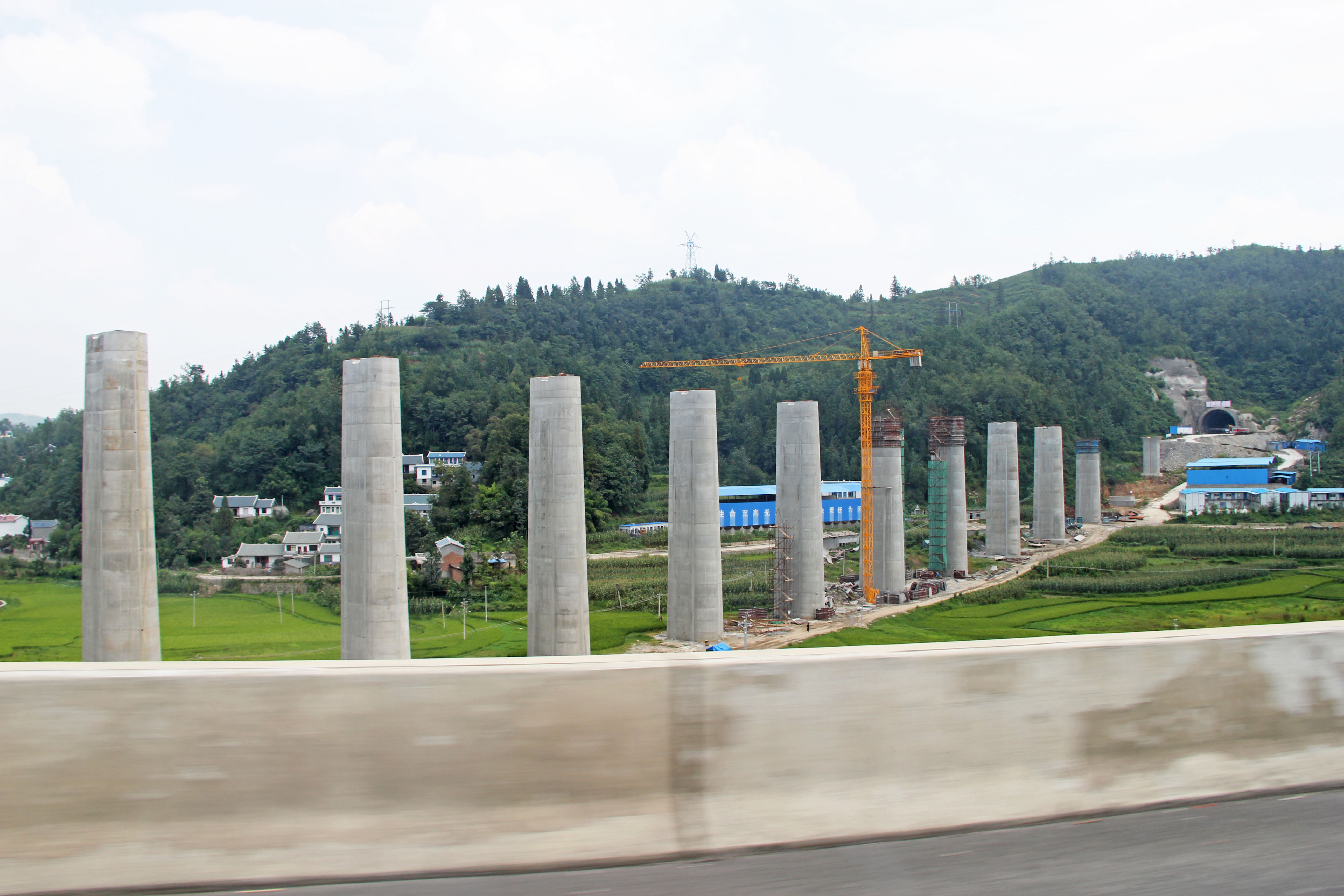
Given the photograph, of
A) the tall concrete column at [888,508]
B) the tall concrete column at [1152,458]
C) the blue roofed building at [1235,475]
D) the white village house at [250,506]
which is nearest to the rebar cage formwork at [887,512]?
the tall concrete column at [888,508]

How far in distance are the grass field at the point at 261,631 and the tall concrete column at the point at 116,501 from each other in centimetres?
1461

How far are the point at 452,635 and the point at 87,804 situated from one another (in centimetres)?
3591

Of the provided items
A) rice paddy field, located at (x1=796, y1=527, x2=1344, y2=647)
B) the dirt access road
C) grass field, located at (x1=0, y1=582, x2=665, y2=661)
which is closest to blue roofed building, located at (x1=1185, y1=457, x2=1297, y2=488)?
the dirt access road

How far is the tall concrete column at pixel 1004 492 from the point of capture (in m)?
65.6

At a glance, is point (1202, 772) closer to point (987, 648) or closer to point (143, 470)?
point (987, 648)

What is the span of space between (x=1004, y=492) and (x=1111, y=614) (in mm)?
22028

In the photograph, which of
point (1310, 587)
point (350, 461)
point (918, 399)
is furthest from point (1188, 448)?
point (350, 461)

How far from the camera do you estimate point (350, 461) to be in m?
21.3

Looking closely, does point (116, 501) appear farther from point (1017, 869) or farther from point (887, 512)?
point (887, 512)

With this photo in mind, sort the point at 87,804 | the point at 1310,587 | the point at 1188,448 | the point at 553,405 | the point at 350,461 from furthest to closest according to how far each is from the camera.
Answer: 1. the point at 1188,448
2. the point at 1310,587
3. the point at 553,405
4. the point at 350,461
5. the point at 87,804

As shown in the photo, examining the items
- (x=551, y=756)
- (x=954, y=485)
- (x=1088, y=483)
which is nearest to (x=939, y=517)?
(x=954, y=485)

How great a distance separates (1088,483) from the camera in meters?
82.5

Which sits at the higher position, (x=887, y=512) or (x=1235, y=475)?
(x=1235, y=475)

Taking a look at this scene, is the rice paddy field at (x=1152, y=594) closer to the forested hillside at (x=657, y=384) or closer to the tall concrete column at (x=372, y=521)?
the tall concrete column at (x=372, y=521)
